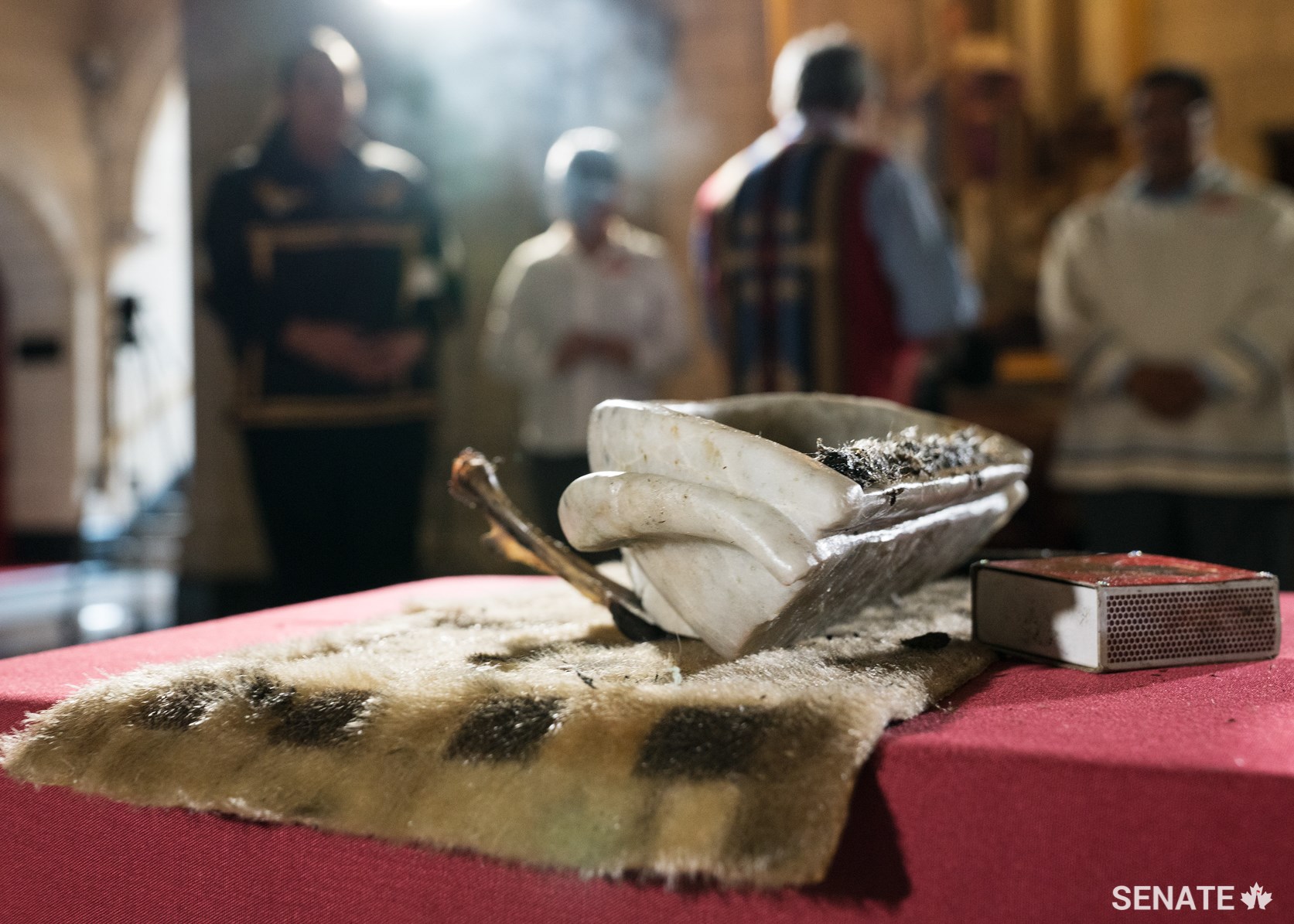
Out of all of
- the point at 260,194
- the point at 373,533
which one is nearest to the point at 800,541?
the point at 373,533

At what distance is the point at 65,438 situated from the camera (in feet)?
30.0

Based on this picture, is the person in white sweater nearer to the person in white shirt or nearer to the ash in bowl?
the person in white shirt

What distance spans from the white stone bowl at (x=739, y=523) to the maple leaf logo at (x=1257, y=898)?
26cm

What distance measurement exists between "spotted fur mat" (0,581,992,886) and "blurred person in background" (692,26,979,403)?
1.95 meters

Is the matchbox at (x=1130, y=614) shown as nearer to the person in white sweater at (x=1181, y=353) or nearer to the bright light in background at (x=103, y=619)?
the person in white sweater at (x=1181, y=353)

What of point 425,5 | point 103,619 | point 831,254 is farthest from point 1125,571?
point 103,619

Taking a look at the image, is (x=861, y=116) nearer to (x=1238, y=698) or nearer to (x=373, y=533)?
(x=373, y=533)

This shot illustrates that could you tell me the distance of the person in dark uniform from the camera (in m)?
2.67

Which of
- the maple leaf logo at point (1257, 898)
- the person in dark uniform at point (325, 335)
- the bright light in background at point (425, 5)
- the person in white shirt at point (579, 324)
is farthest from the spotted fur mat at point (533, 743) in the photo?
the bright light in background at point (425, 5)

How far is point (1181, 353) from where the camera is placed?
2643 mm

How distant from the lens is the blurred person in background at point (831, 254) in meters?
2.66

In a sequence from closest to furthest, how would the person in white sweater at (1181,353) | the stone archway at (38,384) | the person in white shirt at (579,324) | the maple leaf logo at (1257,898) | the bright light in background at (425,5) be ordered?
the maple leaf logo at (1257,898), the person in white sweater at (1181,353), the person in white shirt at (579,324), the bright light in background at (425,5), the stone archway at (38,384)

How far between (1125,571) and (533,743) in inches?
17.3

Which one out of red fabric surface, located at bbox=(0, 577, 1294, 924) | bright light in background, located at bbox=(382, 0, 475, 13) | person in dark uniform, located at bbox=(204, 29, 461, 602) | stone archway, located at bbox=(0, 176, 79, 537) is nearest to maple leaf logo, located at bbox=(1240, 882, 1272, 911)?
red fabric surface, located at bbox=(0, 577, 1294, 924)
